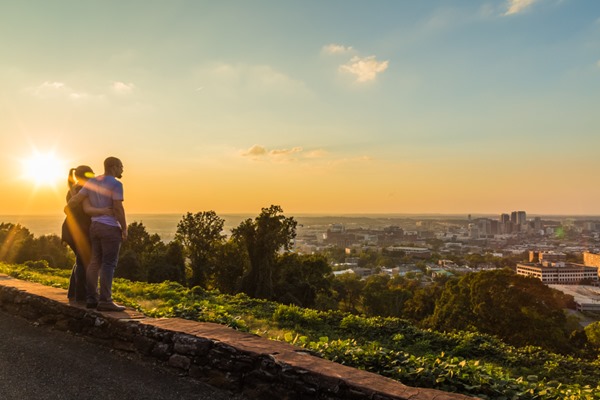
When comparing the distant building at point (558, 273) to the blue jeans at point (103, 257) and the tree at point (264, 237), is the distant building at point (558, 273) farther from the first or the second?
the blue jeans at point (103, 257)

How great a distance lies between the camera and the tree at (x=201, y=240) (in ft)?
117

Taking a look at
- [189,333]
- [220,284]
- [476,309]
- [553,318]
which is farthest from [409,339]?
[220,284]

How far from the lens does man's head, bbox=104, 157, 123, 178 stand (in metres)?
5.43

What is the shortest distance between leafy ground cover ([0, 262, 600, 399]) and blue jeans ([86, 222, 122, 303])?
0.89m

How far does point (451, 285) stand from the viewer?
1212 inches

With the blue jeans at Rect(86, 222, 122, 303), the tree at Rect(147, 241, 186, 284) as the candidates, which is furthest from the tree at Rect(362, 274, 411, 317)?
the blue jeans at Rect(86, 222, 122, 303)

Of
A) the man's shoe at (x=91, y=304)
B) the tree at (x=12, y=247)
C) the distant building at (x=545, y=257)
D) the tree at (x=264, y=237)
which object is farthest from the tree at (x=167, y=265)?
the distant building at (x=545, y=257)

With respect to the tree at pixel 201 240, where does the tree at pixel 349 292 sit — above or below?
below

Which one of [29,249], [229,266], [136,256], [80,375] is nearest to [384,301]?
[229,266]

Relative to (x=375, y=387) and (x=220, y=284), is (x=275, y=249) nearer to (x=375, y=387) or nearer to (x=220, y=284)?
(x=220, y=284)

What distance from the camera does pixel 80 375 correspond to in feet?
13.1

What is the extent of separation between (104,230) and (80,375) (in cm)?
197

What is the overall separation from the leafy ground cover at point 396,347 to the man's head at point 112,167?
2207 mm

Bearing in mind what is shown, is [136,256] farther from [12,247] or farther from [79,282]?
[79,282]
